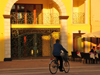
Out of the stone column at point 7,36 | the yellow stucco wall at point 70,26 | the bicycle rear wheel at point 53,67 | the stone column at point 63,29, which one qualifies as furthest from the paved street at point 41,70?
the yellow stucco wall at point 70,26

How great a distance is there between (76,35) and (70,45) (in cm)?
149

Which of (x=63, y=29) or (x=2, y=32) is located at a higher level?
(x=63, y=29)

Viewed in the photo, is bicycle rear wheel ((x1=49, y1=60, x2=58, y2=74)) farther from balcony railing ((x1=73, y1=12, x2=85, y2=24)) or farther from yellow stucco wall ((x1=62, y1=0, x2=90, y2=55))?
balcony railing ((x1=73, y1=12, x2=85, y2=24))

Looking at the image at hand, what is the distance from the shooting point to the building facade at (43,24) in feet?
70.0

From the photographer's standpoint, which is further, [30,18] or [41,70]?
[30,18]

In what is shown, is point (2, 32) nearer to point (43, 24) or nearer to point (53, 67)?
point (43, 24)

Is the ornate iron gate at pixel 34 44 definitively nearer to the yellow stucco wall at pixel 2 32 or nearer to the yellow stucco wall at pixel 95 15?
the yellow stucco wall at pixel 2 32

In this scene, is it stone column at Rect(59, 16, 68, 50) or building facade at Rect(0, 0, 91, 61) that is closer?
building facade at Rect(0, 0, 91, 61)

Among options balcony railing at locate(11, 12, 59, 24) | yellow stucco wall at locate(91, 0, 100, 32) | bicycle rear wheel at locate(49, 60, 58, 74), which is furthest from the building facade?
bicycle rear wheel at locate(49, 60, 58, 74)

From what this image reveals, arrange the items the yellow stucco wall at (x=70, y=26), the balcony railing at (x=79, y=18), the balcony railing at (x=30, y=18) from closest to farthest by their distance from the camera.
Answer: the yellow stucco wall at (x=70, y=26) → the balcony railing at (x=30, y=18) → the balcony railing at (x=79, y=18)

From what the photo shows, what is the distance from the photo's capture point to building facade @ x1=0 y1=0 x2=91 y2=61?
2134 centimetres

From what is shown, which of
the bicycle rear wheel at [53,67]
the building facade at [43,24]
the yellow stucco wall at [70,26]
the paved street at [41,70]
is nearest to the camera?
the bicycle rear wheel at [53,67]

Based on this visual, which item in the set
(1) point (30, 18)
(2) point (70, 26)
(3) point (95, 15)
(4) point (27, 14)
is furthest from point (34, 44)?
(3) point (95, 15)

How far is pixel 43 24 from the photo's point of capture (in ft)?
72.7
